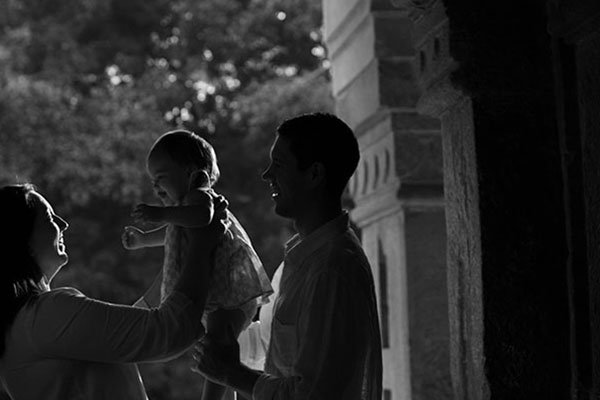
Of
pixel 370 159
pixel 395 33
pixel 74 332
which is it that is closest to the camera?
pixel 74 332

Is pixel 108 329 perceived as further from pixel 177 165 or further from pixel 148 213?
pixel 177 165

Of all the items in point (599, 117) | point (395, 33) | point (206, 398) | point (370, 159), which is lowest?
point (206, 398)

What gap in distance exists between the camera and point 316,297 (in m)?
1.78

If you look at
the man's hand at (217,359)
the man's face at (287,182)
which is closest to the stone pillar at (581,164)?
the man's face at (287,182)

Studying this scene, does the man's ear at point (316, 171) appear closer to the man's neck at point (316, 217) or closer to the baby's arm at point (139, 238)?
the man's neck at point (316, 217)

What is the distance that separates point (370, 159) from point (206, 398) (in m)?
1.61

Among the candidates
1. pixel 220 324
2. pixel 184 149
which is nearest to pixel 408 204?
pixel 184 149

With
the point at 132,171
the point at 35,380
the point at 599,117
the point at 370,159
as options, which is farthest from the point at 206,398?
the point at 132,171

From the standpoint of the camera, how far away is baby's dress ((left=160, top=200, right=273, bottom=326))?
2.10 m

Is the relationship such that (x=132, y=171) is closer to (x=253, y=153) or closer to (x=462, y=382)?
(x=253, y=153)

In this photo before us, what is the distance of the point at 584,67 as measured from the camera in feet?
6.98

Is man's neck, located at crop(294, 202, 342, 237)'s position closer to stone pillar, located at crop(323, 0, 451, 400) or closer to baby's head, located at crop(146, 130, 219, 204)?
baby's head, located at crop(146, 130, 219, 204)

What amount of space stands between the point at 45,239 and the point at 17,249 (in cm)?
6

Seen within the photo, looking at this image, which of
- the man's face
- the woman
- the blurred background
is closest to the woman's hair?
the woman
